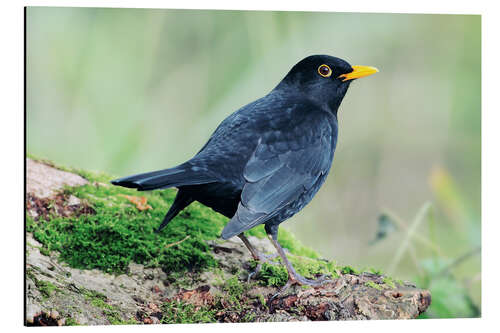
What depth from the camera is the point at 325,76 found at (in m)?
4.64

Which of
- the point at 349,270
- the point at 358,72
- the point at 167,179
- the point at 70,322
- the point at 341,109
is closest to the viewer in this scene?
the point at 167,179

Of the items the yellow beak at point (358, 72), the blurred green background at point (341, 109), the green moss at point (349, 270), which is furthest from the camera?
the blurred green background at point (341, 109)

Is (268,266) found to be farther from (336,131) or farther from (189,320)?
(336,131)

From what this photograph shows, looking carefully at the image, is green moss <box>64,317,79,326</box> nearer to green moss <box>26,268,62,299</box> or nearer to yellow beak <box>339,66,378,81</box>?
green moss <box>26,268,62,299</box>

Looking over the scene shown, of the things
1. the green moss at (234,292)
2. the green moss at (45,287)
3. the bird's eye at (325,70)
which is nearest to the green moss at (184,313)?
the green moss at (234,292)

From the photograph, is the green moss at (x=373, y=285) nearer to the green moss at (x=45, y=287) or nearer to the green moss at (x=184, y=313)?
the green moss at (x=184, y=313)

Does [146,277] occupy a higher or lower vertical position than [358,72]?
lower

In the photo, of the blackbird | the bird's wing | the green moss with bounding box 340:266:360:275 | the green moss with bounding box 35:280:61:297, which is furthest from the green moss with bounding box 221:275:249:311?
the green moss with bounding box 35:280:61:297

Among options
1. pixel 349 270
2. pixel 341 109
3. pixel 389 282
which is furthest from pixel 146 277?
pixel 341 109

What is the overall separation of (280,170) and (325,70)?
104 centimetres

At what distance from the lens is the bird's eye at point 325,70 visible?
15.2 ft

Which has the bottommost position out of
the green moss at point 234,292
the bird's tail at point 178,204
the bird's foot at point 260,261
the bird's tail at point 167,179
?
the green moss at point 234,292

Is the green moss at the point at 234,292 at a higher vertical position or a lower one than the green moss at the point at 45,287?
lower

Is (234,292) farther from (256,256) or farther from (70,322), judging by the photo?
(70,322)
